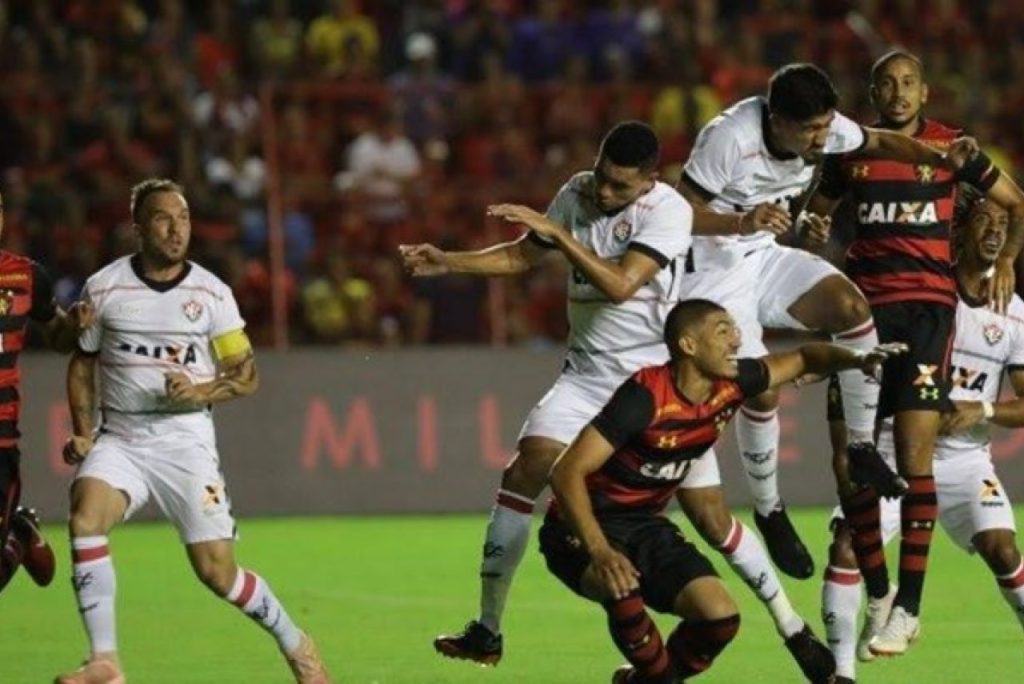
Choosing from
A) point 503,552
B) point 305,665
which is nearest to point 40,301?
point 305,665

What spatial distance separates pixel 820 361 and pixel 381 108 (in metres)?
11.9

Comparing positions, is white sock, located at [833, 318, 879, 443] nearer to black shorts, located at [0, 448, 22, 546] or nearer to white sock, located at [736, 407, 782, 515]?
white sock, located at [736, 407, 782, 515]

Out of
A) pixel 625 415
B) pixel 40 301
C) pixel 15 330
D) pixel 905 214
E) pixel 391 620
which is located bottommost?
pixel 391 620

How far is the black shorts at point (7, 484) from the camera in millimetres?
10688

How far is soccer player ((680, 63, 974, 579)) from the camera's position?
10.8 metres

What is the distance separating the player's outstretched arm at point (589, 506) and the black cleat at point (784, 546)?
2.90 metres

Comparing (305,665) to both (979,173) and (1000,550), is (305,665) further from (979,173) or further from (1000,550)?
(979,173)

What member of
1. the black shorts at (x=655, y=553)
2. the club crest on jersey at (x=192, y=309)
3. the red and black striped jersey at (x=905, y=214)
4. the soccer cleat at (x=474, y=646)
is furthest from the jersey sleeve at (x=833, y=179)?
the club crest on jersey at (x=192, y=309)

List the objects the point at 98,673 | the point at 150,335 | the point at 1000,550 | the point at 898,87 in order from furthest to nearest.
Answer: the point at 898,87, the point at 1000,550, the point at 150,335, the point at 98,673

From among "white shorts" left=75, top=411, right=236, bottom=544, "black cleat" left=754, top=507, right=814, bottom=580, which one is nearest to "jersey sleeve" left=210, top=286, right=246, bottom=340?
"white shorts" left=75, top=411, right=236, bottom=544

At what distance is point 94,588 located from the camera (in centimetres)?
1011

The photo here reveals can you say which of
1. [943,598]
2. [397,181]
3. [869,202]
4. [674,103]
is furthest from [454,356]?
[869,202]

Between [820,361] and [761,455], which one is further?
[761,455]

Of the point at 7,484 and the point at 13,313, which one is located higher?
the point at 13,313
